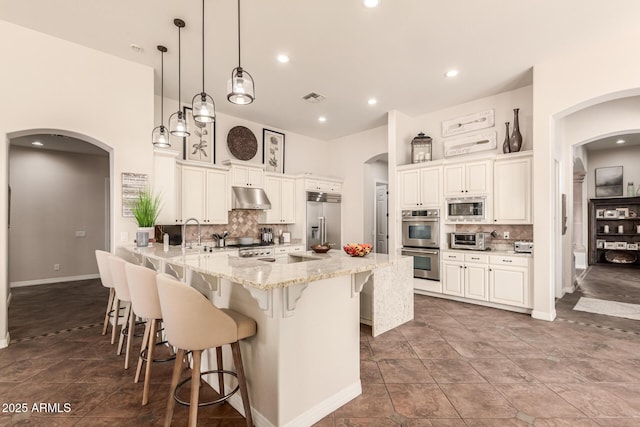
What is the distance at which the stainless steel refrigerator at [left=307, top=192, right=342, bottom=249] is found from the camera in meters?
6.52

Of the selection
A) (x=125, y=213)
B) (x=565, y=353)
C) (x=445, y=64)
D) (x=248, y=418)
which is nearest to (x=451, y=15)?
(x=445, y=64)

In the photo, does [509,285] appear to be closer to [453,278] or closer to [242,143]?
[453,278]

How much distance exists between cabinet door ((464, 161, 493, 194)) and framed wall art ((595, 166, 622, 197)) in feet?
21.6

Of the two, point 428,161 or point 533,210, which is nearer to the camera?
point 533,210

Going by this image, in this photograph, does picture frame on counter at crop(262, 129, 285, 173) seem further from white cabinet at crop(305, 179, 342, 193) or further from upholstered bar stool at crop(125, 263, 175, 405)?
upholstered bar stool at crop(125, 263, 175, 405)

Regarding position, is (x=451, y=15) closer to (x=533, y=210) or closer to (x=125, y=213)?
(x=533, y=210)

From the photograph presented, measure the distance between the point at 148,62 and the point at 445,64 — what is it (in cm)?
384

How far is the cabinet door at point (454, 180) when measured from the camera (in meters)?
4.91

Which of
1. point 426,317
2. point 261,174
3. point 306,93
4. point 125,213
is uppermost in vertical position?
point 306,93

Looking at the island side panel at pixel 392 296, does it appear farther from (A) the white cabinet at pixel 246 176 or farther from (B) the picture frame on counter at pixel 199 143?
(B) the picture frame on counter at pixel 199 143

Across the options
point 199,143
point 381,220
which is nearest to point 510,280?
point 381,220

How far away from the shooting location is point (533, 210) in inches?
162

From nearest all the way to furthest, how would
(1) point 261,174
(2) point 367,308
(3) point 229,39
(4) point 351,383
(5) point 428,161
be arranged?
1. (4) point 351,383
2. (3) point 229,39
3. (2) point 367,308
4. (5) point 428,161
5. (1) point 261,174

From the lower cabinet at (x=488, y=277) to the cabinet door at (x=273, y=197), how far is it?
3.22 meters
